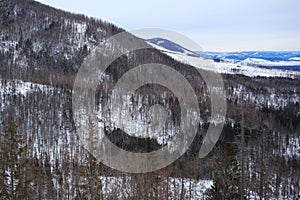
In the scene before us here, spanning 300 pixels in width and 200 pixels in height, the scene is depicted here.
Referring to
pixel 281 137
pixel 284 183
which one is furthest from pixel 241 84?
pixel 284 183

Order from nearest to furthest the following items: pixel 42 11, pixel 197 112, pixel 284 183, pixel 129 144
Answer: pixel 284 183
pixel 129 144
pixel 197 112
pixel 42 11

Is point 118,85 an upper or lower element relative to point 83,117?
upper

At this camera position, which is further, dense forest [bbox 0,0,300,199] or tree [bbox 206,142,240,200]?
dense forest [bbox 0,0,300,199]

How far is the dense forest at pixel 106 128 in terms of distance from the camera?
26078mm

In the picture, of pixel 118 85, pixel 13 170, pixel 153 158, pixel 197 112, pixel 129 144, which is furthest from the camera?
pixel 118 85

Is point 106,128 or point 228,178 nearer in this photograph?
point 228,178

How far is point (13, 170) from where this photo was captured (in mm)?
24906

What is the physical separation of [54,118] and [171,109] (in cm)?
3931

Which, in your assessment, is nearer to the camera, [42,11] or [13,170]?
[13,170]

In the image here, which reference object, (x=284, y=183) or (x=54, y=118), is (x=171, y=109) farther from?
(x=284, y=183)

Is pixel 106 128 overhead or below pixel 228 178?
below

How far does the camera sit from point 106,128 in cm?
9500

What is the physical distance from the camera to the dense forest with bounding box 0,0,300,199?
26078 mm

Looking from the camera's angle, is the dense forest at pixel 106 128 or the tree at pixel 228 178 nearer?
the tree at pixel 228 178
